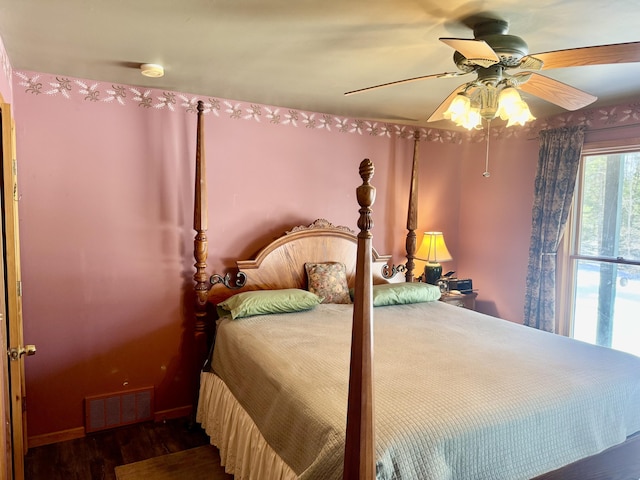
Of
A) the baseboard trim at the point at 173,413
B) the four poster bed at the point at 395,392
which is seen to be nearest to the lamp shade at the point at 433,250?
the four poster bed at the point at 395,392

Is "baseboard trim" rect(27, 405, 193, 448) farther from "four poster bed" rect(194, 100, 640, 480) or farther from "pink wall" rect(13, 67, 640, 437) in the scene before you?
"four poster bed" rect(194, 100, 640, 480)

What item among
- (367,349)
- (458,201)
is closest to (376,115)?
(458,201)

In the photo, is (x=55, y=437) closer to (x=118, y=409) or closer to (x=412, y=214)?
(x=118, y=409)

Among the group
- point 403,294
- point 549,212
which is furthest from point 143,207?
point 549,212

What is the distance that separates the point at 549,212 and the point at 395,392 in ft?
8.11

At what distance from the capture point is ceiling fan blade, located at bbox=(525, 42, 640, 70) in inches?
59.0

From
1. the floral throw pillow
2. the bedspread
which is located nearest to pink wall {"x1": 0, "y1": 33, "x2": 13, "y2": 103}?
the bedspread

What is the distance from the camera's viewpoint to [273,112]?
3367 millimetres

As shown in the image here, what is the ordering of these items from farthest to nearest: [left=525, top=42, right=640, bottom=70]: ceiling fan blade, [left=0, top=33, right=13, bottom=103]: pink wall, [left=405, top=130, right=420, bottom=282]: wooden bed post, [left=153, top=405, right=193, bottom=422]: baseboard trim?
[left=405, top=130, right=420, bottom=282]: wooden bed post → [left=153, top=405, right=193, bottom=422]: baseboard trim → [left=0, top=33, right=13, bottom=103]: pink wall → [left=525, top=42, right=640, bottom=70]: ceiling fan blade

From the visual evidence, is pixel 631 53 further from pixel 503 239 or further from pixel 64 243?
pixel 64 243

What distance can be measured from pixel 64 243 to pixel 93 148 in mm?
630

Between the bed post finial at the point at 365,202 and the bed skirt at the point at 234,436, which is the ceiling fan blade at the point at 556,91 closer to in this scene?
the bed post finial at the point at 365,202

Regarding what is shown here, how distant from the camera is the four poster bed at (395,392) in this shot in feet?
4.58

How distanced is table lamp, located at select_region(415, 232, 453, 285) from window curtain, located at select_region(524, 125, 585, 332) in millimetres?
716
